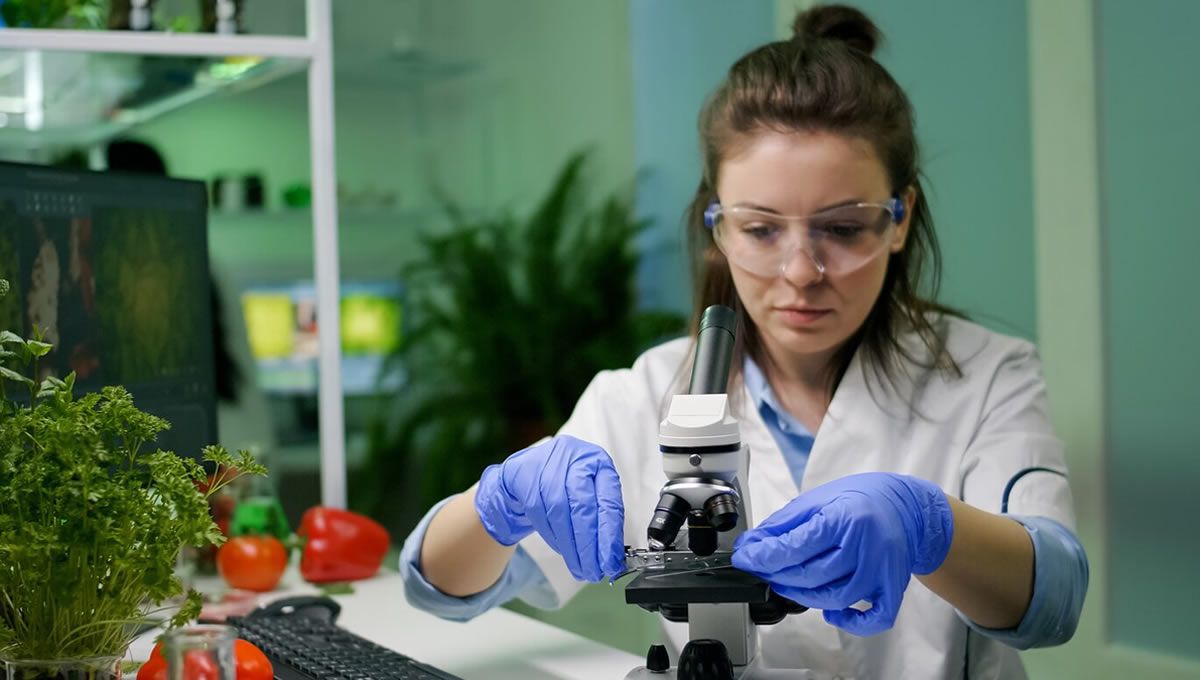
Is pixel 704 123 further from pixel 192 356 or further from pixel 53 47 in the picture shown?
pixel 53 47

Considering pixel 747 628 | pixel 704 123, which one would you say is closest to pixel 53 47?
pixel 704 123

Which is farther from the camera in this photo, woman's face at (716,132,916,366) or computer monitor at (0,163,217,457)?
computer monitor at (0,163,217,457)

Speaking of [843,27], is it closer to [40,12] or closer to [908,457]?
[908,457]

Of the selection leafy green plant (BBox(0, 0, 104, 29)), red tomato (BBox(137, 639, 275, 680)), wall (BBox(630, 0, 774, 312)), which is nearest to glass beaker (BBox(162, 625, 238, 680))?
red tomato (BBox(137, 639, 275, 680))

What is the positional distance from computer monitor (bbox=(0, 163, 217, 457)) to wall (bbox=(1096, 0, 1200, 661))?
166cm

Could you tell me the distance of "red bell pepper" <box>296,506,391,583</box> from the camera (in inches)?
67.7

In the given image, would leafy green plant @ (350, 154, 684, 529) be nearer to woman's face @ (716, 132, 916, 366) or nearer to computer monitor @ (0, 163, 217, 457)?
computer monitor @ (0, 163, 217, 457)

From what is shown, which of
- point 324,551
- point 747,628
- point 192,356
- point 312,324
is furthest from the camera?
point 312,324

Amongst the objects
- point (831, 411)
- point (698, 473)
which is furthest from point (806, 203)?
point (698, 473)

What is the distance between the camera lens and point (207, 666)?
852 mm

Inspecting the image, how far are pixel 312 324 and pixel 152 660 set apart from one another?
47.0 inches

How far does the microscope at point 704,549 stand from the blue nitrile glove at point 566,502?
2.9 inches

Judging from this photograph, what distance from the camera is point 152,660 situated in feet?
3.27

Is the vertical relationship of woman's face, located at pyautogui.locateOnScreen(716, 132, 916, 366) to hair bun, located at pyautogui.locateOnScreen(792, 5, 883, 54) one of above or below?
below
